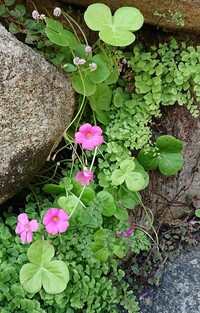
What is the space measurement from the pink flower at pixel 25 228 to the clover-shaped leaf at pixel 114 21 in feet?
2.56

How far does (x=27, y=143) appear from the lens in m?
1.84

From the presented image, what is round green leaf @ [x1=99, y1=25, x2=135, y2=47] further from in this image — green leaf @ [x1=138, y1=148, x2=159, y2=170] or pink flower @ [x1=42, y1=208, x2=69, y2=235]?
pink flower @ [x1=42, y1=208, x2=69, y2=235]

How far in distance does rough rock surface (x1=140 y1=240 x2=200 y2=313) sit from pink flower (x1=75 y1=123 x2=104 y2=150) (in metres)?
0.93

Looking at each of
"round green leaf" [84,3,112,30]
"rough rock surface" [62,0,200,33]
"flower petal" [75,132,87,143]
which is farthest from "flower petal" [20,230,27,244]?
"rough rock surface" [62,0,200,33]

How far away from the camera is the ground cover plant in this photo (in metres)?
1.85

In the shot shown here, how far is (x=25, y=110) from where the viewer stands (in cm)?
182

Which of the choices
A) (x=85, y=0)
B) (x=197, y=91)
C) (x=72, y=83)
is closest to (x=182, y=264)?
(x=197, y=91)

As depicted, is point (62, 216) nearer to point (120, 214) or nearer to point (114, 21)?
point (120, 214)

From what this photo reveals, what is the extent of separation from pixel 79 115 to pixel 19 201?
507mm

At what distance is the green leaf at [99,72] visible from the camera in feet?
6.57

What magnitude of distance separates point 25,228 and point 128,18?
0.93m

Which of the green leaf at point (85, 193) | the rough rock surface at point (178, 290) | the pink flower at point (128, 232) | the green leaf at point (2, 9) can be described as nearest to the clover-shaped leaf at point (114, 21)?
the green leaf at point (2, 9)

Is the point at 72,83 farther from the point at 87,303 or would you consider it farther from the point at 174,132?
the point at 87,303

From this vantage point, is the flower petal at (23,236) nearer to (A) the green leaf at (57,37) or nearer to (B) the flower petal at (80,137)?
(B) the flower petal at (80,137)
